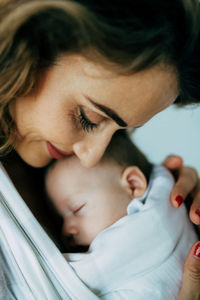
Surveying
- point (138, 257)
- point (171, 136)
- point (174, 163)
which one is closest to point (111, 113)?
point (138, 257)

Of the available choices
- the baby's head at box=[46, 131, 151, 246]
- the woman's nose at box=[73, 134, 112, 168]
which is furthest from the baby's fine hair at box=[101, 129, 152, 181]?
the woman's nose at box=[73, 134, 112, 168]

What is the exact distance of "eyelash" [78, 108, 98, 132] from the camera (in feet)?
2.50

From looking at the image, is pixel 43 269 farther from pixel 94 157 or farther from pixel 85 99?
pixel 85 99

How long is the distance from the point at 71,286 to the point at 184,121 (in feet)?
2.90

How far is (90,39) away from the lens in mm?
619

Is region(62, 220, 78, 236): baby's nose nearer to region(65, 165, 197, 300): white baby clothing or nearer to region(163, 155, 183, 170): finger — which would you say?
region(65, 165, 197, 300): white baby clothing

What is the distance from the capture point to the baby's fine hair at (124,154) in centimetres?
107

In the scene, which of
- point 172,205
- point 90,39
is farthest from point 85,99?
point 172,205

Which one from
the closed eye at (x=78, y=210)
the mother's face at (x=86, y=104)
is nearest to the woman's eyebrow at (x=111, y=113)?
the mother's face at (x=86, y=104)

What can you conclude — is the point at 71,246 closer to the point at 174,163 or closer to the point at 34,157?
the point at 34,157

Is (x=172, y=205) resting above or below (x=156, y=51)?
below

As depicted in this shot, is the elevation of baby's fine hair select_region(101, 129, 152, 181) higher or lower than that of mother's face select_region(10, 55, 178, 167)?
lower

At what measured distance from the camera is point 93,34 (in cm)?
61

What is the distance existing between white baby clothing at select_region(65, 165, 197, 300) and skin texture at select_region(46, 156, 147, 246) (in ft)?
0.16
